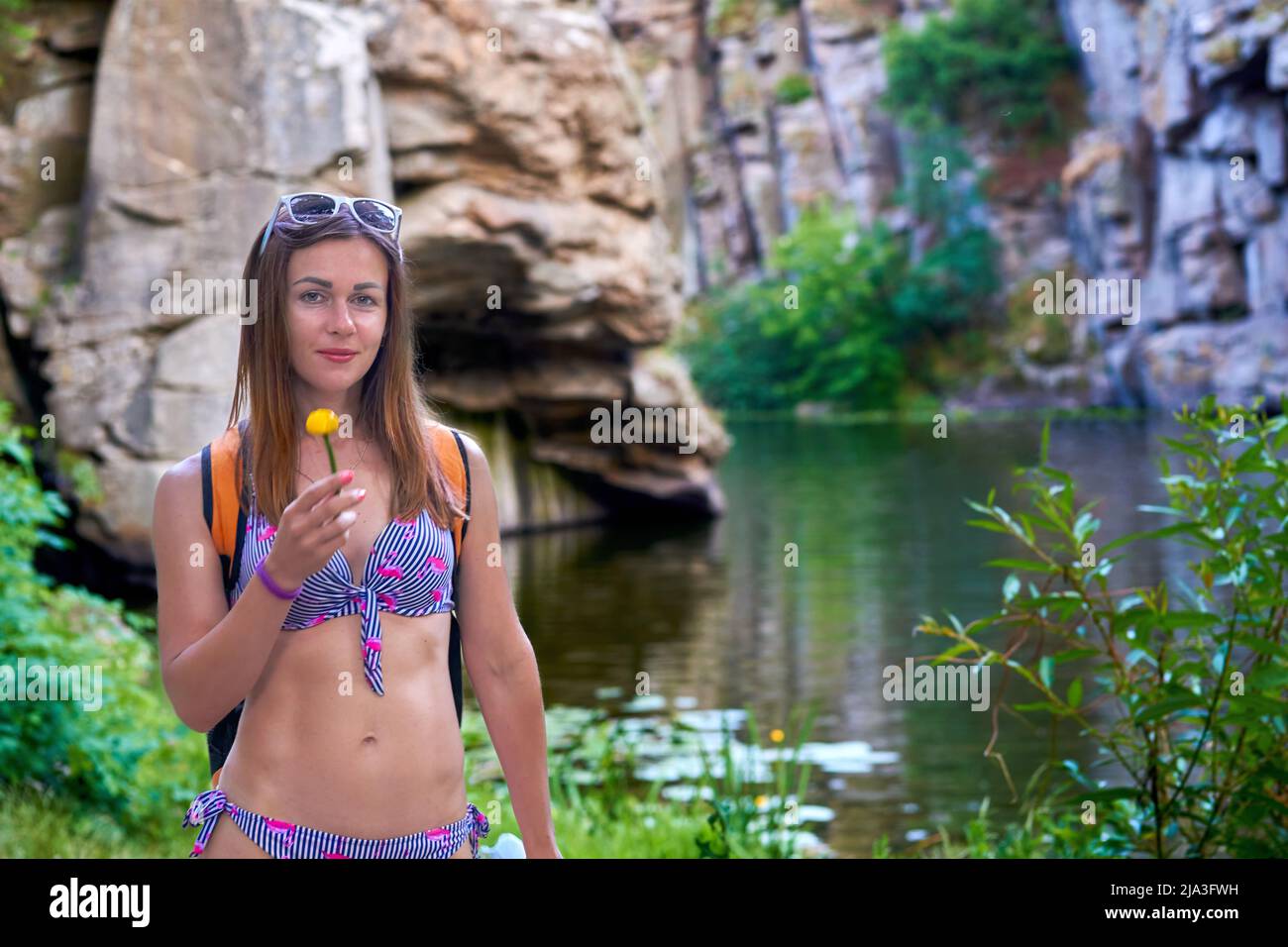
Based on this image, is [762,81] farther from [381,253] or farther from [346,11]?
[381,253]

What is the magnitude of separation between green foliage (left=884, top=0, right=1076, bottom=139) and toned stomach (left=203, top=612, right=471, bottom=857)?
4526 cm

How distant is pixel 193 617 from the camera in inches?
64.5

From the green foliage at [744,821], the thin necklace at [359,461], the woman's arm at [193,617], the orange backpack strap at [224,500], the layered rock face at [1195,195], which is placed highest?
the layered rock face at [1195,195]

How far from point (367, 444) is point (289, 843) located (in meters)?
0.49

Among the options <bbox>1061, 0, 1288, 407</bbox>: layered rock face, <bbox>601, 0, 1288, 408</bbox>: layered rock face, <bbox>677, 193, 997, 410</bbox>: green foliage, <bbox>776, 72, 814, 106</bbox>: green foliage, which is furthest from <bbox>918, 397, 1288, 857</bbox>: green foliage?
<bbox>776, 72, 814, 106</bbox>: green foliage

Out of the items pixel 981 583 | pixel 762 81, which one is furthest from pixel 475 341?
pixel 762 81

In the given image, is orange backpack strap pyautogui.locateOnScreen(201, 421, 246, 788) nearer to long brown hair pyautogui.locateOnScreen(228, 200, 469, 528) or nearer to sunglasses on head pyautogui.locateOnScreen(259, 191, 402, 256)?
long brown hair pyautogui.locateOnScreen(228, 200, 469, 528)

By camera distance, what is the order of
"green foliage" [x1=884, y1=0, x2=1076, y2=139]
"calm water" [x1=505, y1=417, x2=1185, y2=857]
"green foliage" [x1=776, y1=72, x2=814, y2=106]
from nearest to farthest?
"calm water" [x1=505, y1=417, x2=1185, y2=857]
"green foliage" [x1=884, y1=0, x2=1076, y2=139]
"green foliage" [x1=776, y1=72, x2=814, y2=106]

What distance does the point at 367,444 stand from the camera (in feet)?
5.77

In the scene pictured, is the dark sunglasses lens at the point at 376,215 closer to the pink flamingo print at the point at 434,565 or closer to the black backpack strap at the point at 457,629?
the black backpack strap at the point at 457,629

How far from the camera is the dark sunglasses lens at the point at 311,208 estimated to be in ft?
5.55

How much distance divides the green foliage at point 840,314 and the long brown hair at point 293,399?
138 ft

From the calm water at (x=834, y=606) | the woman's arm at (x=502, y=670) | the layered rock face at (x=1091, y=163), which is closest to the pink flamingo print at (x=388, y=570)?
the woman's arm at (x=502, y=670)

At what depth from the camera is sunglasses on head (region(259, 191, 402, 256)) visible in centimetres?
169
